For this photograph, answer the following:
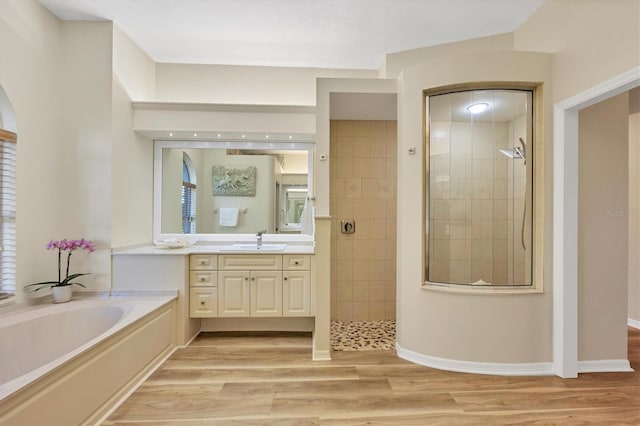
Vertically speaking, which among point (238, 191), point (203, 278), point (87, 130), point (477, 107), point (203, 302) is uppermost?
point (477, 107)

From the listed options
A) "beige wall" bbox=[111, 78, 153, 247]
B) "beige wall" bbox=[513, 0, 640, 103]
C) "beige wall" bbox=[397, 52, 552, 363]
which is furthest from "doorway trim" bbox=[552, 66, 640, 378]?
"beige wall" bbox=[111, 78, 153, 247]

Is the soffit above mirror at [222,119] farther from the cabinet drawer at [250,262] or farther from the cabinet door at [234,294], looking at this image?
the cabinet door at [234,294]

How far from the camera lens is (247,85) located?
3607 millimetres

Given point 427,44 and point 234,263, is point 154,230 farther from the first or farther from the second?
point 427,44

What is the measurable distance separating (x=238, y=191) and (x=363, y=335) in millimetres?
2155

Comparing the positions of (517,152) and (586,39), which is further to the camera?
(517,152)

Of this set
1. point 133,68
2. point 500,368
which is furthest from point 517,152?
point 133,68

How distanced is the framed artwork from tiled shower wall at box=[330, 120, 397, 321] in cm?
100

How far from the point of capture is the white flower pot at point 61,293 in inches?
102

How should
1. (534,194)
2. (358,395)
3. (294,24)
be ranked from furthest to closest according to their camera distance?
(294,24)
(534,194)
(358,395)

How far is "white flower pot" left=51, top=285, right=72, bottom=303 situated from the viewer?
2588mm

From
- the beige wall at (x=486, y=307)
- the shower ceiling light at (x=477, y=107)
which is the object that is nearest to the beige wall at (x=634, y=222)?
the beige wall at (x=486, y=307)

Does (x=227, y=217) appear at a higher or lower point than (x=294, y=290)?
higher

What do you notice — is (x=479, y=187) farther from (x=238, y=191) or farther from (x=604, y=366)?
(x=238, y=191)
